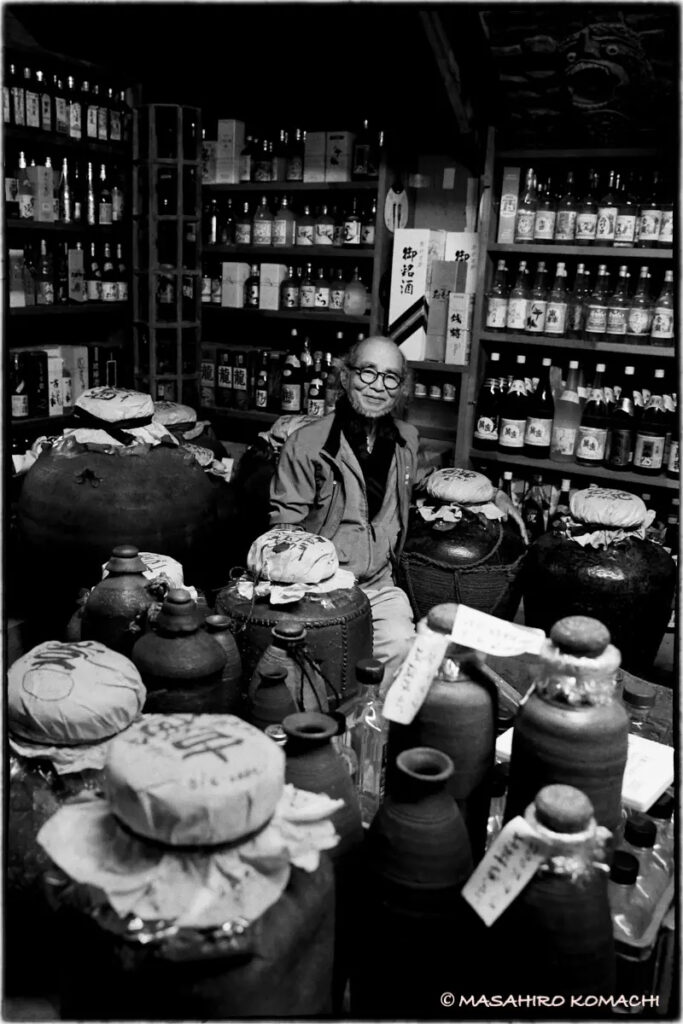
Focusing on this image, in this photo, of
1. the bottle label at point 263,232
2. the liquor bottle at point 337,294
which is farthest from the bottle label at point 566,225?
the bottle label at point 263,232

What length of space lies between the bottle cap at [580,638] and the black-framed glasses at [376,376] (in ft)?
6.24

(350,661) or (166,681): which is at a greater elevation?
(166,681)

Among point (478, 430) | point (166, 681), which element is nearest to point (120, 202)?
point (478, 430)

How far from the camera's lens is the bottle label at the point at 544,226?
3.82 metres

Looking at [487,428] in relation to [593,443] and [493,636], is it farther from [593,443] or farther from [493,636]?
[493,636]

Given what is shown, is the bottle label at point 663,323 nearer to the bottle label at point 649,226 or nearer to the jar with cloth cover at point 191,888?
the bottle label at point 649,226

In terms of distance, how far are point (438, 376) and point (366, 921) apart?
339 cm

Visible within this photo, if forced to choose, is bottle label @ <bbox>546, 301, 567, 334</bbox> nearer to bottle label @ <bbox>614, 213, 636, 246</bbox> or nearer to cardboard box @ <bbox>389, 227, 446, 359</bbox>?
bottle label @ <bbox>614, 213, 636, 246</bbox>

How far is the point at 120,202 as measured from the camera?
15.3 feet

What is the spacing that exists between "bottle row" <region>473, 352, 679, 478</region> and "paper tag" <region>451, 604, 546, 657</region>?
252 centimetres

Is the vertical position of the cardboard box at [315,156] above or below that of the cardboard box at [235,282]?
above

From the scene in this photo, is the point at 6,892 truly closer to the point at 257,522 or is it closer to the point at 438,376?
the point at 257,522

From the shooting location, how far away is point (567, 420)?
411 centimetres

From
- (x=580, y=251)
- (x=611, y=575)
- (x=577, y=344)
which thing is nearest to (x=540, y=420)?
(x=577, y=344)
